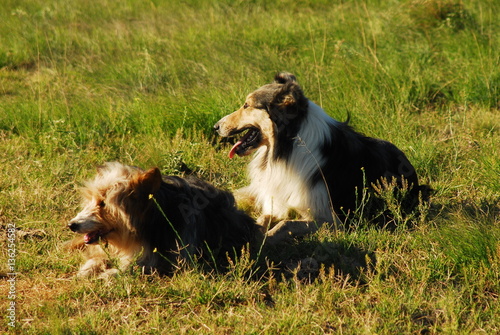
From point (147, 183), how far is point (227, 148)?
2.91 meters

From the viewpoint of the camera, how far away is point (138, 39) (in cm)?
987

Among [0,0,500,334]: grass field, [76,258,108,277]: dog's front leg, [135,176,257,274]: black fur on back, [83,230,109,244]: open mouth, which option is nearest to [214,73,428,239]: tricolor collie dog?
[0,0,500,334]: grass field

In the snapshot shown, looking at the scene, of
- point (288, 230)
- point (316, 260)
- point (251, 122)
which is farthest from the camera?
point (251, 122)

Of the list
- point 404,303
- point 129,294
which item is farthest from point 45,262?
point 404,303

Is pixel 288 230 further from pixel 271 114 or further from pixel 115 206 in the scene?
pixel 115 206

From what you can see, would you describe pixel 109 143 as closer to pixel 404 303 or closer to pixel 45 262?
pixel 45 262

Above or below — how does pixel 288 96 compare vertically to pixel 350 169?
above

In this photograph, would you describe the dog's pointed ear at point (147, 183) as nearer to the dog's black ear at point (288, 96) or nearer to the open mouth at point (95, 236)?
the open mouth at point (95, 236)

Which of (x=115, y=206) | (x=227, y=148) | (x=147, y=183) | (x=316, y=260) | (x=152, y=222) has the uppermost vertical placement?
(x=147, y=183)

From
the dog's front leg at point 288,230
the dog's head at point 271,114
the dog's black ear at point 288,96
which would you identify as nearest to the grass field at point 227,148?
the dog's front leg at point 288,230

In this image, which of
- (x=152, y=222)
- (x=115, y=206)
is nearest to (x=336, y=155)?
(x=152, y=222)

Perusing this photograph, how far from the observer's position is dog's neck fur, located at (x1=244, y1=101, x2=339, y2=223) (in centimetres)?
536

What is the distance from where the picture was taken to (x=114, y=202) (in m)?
3.93

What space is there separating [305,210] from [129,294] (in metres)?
1.88
